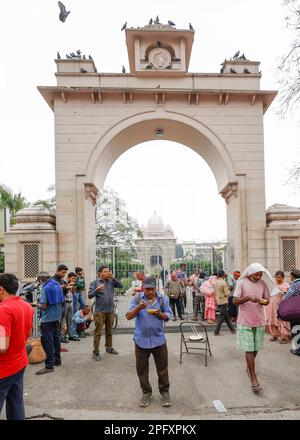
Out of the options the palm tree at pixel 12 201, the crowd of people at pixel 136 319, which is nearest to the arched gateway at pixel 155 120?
the crowd of people at pixel 136 319

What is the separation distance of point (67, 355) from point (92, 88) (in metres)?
8.03

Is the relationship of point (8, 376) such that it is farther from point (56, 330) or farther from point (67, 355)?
point (67, 355)

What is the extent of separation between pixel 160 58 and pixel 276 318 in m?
9.26

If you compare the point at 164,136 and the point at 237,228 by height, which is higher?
the point at 164,136

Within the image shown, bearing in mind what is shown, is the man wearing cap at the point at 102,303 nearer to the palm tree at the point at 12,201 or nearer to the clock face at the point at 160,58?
the clock face at the point at 160,58

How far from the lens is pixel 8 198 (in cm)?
2086

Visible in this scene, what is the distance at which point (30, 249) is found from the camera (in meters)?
9.48

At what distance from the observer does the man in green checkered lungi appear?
14.5 feet

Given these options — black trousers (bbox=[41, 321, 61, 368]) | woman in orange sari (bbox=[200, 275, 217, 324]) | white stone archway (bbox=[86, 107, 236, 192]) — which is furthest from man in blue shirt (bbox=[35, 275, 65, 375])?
white stone archway (bbox=[86, 107, 236, 192])

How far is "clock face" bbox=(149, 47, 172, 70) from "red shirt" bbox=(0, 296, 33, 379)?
33.1 feet

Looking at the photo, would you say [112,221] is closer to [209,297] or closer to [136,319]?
[209,297]

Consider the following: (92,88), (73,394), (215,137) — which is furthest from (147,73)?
(73,394)

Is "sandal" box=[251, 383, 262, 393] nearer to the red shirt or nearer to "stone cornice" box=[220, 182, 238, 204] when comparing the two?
the red shirt

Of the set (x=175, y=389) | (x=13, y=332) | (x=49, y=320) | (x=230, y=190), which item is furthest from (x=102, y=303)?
(x=230, y=190)
